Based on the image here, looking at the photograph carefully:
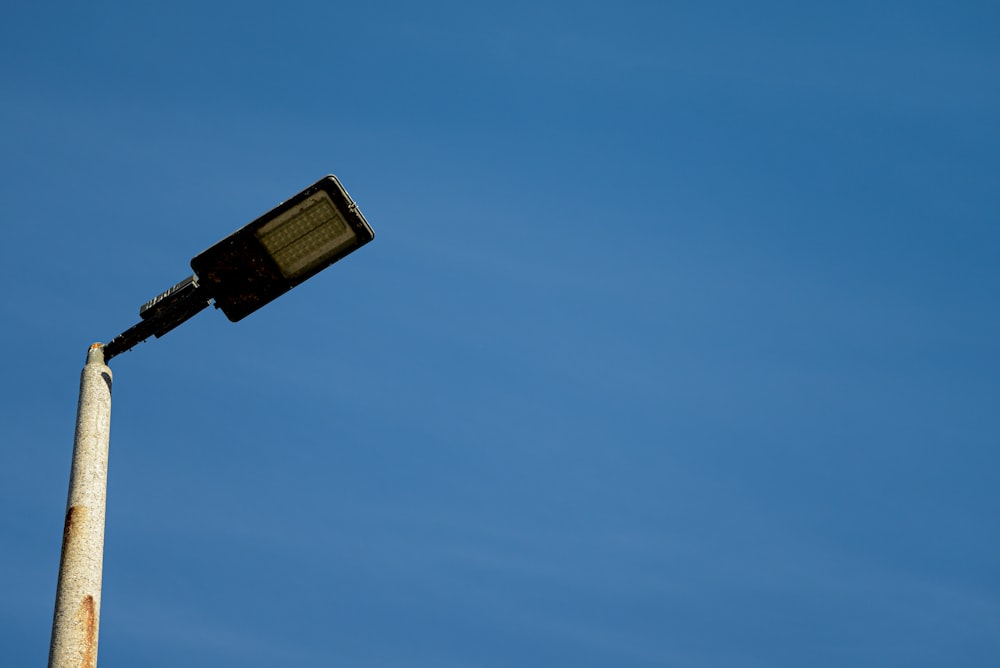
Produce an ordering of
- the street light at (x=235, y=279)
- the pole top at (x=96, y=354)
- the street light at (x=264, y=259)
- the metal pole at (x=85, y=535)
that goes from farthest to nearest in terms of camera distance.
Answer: the street light at (x=264, y=259) < the pole top at (x=96, y=354) < the street light at (x=235, y=279) < the metal pole at (x=85, y=535)

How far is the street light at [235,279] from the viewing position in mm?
6984

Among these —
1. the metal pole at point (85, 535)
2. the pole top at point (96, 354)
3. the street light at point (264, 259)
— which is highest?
the street light at point (264, 259)

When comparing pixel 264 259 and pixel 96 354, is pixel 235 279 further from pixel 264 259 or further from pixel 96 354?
pixel 96 354

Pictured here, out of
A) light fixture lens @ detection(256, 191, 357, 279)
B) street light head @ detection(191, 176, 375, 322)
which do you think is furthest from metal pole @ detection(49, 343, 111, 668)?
light fixture lens @ detection(256, 191, 357, 279)

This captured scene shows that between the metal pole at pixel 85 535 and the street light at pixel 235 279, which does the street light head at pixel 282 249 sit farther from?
the metal pole at pixel 85 535

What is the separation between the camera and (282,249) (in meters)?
7.64

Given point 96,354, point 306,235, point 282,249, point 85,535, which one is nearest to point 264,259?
point 282,249

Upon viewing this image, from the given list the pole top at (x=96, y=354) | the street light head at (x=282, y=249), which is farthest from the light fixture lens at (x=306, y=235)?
the pole top at (x=96, y=354)

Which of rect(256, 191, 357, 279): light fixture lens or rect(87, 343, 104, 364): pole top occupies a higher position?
rect(256, 191, 357, 279): light fixture lens

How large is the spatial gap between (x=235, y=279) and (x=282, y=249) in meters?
0.35

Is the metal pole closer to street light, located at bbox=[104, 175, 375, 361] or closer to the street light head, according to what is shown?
street light, located at bbox=[104, 175, 375, 361]

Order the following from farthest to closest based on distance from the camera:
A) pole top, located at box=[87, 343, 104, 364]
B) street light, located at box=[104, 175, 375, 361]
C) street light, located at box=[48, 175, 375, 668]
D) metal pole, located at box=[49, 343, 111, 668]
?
street light, located at box=[104, 175, 375, 361] < pole top, located at box=[87, 343, 104, 364] < street light, located at box=[48, 175, 375, 668] < metal pole, located at box=[49, 343, 111, 668]

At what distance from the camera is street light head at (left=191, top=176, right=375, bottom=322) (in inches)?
298

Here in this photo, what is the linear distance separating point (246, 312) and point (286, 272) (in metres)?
0.35
